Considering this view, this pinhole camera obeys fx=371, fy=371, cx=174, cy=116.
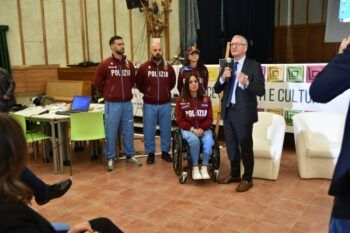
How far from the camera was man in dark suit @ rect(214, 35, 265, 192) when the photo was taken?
11.4 feet

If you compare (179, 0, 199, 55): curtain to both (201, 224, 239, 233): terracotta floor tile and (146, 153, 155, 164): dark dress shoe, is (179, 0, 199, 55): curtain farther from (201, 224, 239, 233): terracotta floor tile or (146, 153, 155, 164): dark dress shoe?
(201, 224, 239, 233): terracotta floor tile

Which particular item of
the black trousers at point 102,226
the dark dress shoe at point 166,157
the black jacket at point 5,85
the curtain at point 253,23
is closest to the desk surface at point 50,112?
the dark dress shoe at point 166,157

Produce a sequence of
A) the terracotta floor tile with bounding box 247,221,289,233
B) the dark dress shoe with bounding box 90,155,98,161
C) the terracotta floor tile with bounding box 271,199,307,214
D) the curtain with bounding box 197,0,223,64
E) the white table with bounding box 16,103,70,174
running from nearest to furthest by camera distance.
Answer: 1. the terracotta floor tile with bounding box 247,221,289,233
2. the terracotta floor tile with bounding box 271,199,307,214
3. the white table with bounding box 16,103,70,174
4. the dark dress shoe with bounding box 90,155,98,161
5. the curtain with bounding box 197,0,223,64

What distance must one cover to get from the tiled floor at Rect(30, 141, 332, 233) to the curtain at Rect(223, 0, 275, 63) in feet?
10.6

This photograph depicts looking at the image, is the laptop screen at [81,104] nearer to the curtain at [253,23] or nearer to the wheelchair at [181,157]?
the wheelchair at [181,157]

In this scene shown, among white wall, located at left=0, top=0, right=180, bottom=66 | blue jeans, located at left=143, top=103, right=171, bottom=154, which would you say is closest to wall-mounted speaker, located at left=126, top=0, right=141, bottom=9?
white wall, located at left=0, top=0, right=180, bottom=66

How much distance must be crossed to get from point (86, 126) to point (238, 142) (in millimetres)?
1807

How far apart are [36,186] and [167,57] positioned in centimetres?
645

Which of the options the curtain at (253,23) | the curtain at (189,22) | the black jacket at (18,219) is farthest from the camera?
the curtain at (189,22)

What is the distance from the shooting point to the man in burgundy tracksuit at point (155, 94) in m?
4.59

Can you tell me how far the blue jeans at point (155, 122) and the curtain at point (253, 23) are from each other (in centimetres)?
295

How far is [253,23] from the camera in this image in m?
6.92

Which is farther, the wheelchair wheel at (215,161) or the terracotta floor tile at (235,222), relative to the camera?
the wheelchair wheel at (215,161)

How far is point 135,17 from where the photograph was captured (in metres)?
8.47
